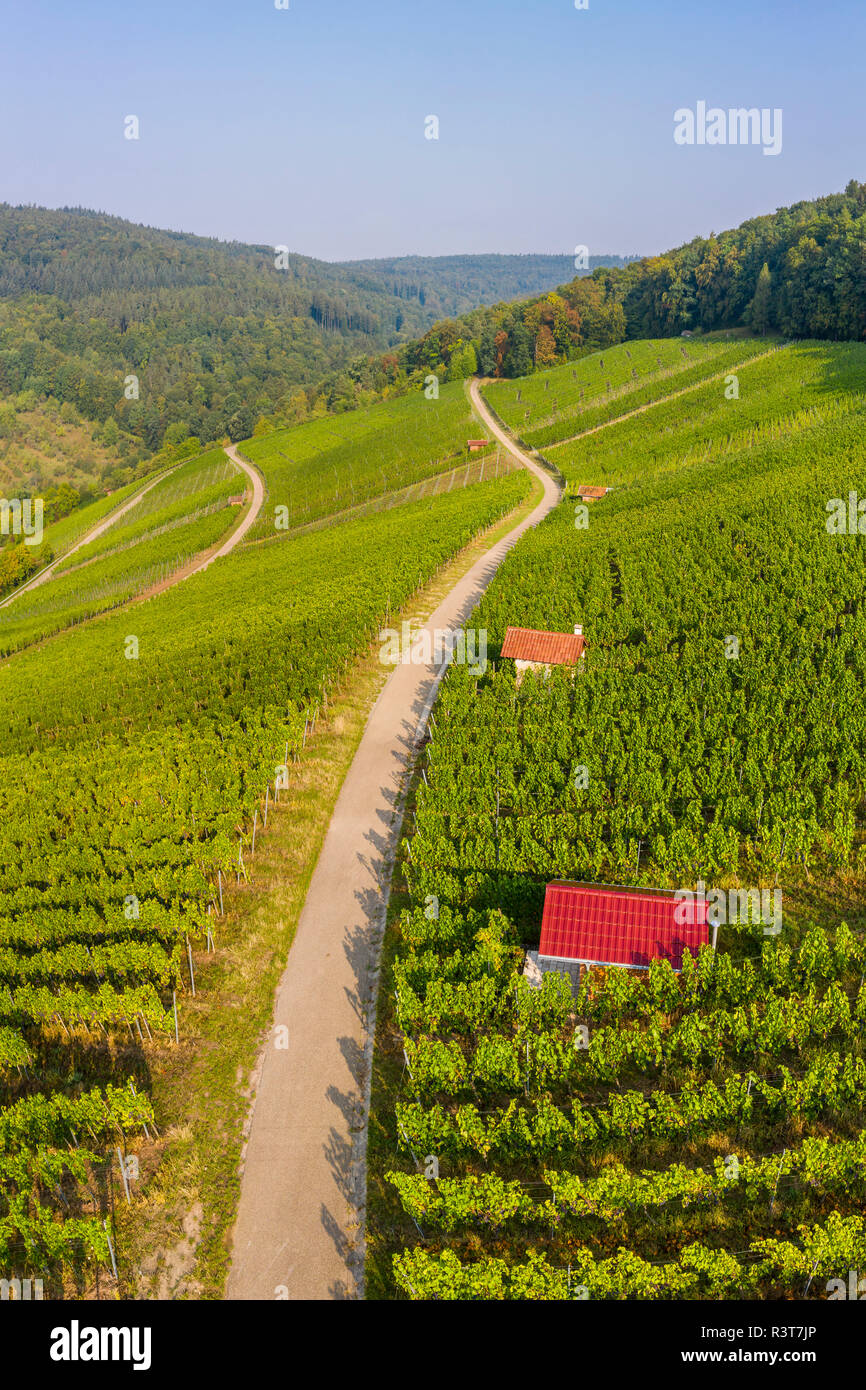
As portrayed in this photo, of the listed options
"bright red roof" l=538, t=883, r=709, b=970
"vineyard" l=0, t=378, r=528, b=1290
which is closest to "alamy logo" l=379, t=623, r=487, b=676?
"vineyard" l=0, t=378, r=528, b=1290

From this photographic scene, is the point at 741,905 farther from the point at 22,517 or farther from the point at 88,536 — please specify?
the point at 22,517

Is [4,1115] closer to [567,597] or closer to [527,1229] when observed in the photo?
[527,1229]

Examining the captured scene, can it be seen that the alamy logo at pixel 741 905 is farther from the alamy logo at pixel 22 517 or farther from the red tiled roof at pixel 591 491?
the alamy logo at pixel 22 517

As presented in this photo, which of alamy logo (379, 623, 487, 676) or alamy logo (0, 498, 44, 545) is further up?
alamy logo (0, 498, 44, 545)

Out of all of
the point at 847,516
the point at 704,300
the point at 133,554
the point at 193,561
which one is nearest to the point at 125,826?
the point at 847,516

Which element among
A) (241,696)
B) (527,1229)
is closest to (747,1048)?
(527,1229)

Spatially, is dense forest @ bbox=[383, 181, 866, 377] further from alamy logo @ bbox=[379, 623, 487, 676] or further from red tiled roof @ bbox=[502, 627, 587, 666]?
red tiled roof @ bbox=[502, 627, 587, 666]

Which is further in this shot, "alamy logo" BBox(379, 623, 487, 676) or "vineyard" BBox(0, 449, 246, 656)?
"vineyard" BBox(0, 449, 246, 656)
